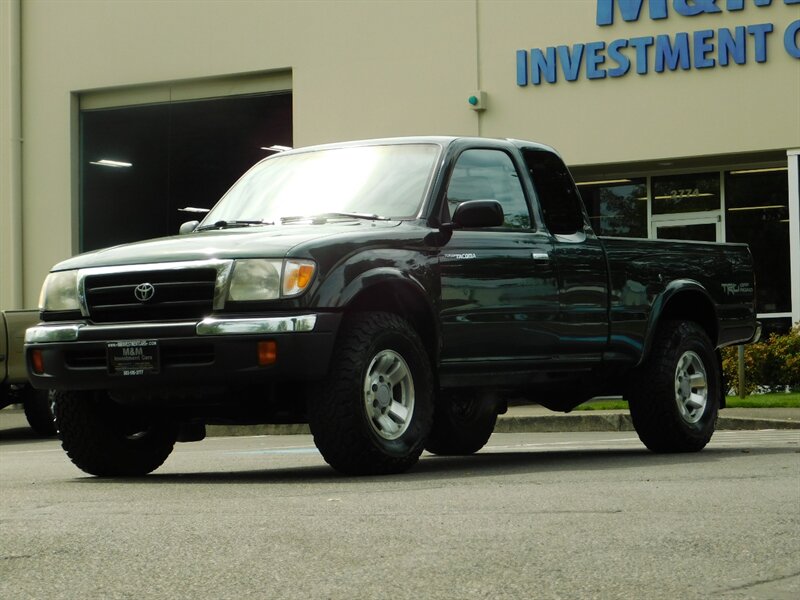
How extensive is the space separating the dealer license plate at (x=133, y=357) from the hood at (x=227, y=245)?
1.51 ft

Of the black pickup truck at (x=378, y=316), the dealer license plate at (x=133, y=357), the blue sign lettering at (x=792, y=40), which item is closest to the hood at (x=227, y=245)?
the black pickup truck at (x=378, y=316)

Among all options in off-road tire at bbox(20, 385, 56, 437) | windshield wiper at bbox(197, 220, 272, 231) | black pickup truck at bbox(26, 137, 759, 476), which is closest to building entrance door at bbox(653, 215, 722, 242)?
off-road tire at bbox(20, 385, 56, 437)

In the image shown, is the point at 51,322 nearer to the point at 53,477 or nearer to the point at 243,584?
the point at 53,477

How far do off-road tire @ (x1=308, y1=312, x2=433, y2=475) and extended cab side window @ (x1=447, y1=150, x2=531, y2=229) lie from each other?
49.2 inches

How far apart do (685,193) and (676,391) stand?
13087mm

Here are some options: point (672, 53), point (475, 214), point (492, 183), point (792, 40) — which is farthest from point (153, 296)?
point (672, 53)

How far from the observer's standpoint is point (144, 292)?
852 centimetres

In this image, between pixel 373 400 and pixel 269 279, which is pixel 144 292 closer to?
pixel 269 279

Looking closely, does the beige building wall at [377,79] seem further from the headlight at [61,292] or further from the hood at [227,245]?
the headlight at [61,292]

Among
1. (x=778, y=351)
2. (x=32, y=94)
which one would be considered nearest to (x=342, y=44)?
(x=32, y=94)

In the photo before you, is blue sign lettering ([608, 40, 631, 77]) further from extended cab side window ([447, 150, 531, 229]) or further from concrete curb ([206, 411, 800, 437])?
extended cab side window ([447, 150, 531, 229])

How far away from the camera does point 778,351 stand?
20.2 meters

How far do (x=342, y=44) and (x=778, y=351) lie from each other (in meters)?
8.51

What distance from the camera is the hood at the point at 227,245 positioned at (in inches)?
330
